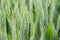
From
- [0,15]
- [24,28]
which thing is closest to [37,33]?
→ [24,28]

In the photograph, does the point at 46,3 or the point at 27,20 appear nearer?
the point at 27,20

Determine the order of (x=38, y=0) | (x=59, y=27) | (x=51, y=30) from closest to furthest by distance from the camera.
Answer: (x=51, y=30) < (x=59, y=27) < (x=38, y=0)

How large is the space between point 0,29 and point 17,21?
0.18ft

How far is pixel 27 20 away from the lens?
1.82 ft

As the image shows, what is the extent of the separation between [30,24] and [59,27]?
82mm

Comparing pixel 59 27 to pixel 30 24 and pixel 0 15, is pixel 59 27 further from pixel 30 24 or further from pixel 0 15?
pixel 0 15

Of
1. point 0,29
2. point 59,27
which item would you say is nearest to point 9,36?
point 0,29

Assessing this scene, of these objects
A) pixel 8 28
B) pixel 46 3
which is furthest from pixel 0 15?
pixel 46 3

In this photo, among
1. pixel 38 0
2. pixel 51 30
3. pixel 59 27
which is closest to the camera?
pixel 51 30

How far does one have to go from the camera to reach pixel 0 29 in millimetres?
532

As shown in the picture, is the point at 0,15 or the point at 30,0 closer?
the point at 0,15

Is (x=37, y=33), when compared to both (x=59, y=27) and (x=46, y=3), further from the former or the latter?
(x=46, y=3)

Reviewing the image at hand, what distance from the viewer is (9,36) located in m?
0.53

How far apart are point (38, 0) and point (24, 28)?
0.18m
